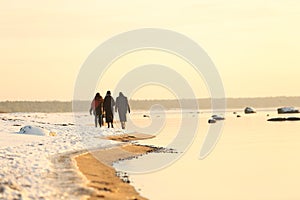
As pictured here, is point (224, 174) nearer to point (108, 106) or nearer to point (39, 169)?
point (39, 169)

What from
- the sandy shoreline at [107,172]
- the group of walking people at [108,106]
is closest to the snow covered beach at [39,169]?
the sandy shoreline at [107,172]

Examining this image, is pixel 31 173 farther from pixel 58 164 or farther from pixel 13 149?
pixel 13 149

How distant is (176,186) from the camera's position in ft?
57.4

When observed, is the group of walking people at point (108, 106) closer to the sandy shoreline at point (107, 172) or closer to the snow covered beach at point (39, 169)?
the sandy shoreline at point (107, 172)

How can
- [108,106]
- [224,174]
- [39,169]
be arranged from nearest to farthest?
[39,169] < [224,174] < [108,106]

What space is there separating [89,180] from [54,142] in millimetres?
11213

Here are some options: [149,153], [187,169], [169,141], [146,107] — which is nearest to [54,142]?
[149,153]

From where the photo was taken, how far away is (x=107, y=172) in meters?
19.6

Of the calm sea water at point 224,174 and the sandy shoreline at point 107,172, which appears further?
the calm sea water at point 224,174

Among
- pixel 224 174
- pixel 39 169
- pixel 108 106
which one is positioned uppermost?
pixel 108 106

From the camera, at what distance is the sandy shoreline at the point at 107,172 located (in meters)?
14.8

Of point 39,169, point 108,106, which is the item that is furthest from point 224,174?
point 108,106

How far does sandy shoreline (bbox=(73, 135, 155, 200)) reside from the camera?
48.6 feet

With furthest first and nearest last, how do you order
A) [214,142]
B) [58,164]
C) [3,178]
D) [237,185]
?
[214,142] → [58,164] → [237,185] → [3,178]
